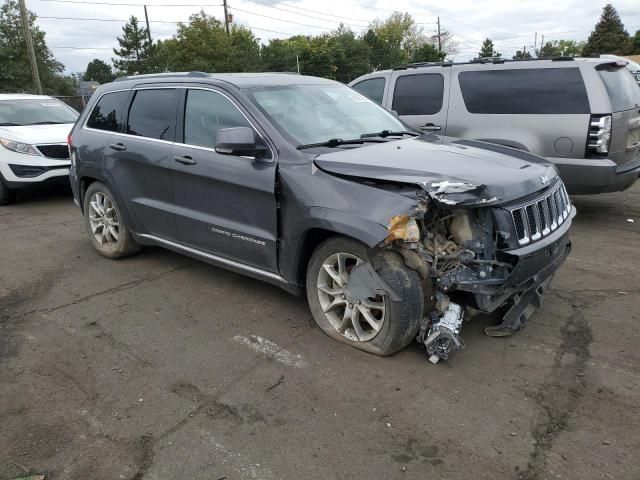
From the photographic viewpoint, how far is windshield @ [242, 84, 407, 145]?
4074 millimetres

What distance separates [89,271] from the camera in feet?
18.0

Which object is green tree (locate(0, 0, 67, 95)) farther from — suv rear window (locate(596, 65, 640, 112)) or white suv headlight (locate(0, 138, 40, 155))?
suv rear window (locate(596, 65, 640, 112))

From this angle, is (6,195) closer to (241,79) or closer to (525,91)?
(241,79)

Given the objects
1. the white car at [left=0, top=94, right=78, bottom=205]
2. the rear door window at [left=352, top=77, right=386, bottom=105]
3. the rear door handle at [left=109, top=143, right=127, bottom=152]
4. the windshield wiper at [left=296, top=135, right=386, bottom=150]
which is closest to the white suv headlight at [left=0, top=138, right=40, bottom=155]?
the white car at [left=0, top=94, right=78, bottom=205]

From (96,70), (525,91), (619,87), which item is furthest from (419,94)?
(96,70)

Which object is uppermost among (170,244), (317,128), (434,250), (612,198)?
(317,128)

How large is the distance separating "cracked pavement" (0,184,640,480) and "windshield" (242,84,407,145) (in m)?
1.44

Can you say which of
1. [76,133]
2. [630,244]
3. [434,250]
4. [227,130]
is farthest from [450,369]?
[76,133]

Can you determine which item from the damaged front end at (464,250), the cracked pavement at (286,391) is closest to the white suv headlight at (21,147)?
the cracked pavement at (286,391)

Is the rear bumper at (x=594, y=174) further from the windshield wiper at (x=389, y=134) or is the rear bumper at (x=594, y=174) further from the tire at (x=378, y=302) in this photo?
the tire at (x=378, y=302)

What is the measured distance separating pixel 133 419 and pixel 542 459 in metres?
2.17

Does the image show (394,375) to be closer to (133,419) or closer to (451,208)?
(451,208)

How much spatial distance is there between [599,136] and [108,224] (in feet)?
18.0

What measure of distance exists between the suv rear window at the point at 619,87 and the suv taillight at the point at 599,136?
22 centimetres
